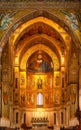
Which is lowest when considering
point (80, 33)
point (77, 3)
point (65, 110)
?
point (65, 110)

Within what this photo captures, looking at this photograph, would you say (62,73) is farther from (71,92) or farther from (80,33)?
(80,33)

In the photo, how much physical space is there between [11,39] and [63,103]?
11.3m

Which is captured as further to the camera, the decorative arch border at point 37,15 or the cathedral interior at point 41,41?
the cathedral interior at point 41,41

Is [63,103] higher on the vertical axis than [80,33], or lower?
lower

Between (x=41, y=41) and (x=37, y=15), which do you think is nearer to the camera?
(x=37, y=15)

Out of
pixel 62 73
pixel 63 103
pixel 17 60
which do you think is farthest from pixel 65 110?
pixel 17 60

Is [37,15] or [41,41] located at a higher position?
[37,15]

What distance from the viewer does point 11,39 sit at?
42.6 m

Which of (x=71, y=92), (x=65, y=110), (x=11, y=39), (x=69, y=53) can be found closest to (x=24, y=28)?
(x=11, y=39)

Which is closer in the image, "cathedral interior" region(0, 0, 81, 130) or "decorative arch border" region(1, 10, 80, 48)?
"decorative arch border" region(1, 10, 80, 48)

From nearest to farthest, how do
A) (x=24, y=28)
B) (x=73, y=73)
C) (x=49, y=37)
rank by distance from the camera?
1. (x=24, y=28)
2. (x=73, y=73)
3. (x=49, y=37)

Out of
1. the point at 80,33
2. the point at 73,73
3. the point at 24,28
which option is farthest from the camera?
the point at 73,73

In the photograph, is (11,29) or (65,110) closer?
(11,29)

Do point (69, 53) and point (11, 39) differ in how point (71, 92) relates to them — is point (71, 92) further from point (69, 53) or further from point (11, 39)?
point (11, 39)
